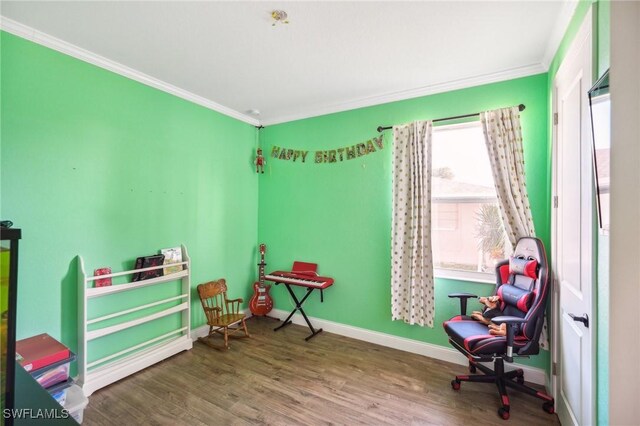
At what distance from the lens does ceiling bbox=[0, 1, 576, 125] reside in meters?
1.79

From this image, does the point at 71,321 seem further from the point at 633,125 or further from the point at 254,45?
the point at 633,125

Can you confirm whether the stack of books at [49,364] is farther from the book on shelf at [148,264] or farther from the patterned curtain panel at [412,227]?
the patterned curtain panel at [412,227]

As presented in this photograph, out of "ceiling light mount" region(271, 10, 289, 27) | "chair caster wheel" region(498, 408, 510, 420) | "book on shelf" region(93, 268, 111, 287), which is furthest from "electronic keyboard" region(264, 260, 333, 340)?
"ceiling light mount" region(271, 10, 289, 27)

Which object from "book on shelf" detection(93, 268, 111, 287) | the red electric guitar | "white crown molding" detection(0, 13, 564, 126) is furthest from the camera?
the red electric guitar

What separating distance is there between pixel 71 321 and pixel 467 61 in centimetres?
387

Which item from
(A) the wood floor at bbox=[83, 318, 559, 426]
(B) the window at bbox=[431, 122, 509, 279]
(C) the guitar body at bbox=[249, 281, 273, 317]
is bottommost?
(A) the wood floor at bbox=[83, 318, 559, 426]

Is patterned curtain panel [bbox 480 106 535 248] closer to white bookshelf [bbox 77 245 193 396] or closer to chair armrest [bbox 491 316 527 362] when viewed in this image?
chair armrest [bbox 491 316 527 362]

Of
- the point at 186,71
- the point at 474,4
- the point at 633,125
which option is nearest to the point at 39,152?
the point at 186,71

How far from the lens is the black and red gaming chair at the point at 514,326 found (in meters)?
2.00

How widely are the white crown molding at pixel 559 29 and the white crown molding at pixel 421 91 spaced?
150mm

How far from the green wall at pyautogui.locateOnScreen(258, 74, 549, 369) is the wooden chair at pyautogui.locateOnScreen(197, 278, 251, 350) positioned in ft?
2.33

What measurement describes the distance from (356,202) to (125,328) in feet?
8.40

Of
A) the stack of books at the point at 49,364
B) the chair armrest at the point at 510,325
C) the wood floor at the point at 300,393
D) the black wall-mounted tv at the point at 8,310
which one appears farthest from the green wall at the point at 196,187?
the black wall-mounted tv at the point at 8,310

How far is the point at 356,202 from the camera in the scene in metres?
3.25
